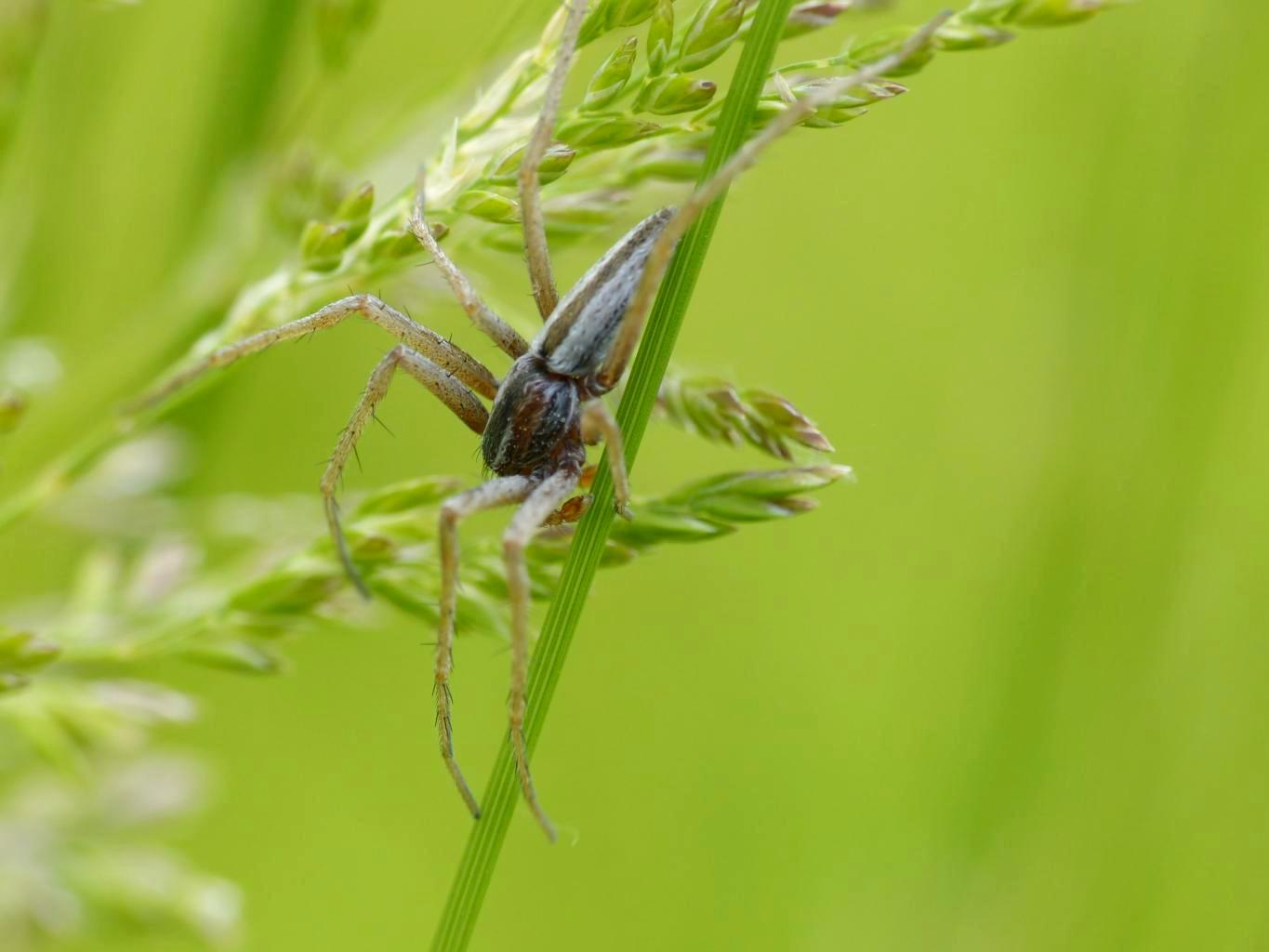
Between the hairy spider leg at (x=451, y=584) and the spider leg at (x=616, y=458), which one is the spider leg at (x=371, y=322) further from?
the spider leg at (x=616, y=458)

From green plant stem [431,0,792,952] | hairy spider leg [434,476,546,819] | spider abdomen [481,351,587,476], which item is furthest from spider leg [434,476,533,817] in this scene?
green plant stem [431,0,792,952]

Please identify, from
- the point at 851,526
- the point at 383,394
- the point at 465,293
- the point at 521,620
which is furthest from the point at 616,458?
the point at 851,526

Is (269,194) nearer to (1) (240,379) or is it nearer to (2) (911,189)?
(1) (240,379)

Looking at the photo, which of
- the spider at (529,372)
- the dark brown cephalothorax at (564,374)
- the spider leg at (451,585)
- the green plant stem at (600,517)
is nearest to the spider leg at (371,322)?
the spider at (529,372)

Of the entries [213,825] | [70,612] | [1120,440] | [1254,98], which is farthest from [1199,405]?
[213,825]

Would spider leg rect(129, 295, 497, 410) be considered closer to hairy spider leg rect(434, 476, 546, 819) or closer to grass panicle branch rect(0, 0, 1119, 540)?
grass panicle branch rect(0, 0, 1119, 540)

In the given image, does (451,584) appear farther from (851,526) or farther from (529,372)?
(851,526)
